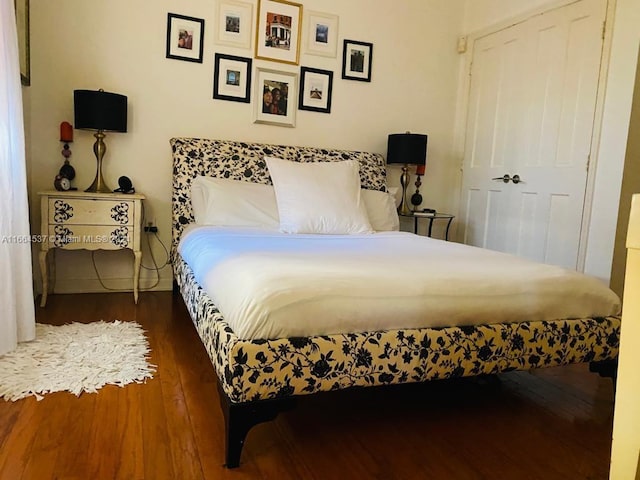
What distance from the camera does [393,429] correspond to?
64.6 inches

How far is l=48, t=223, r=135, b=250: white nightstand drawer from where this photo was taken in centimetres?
276

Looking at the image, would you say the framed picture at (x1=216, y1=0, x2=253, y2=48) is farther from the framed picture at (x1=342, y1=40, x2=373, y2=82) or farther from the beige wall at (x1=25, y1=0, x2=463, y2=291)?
the framed picture at (x1=342, y1=40, x2=373, y2=82)

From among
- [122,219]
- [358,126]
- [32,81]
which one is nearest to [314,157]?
[358,126]

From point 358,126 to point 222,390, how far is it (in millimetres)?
2837

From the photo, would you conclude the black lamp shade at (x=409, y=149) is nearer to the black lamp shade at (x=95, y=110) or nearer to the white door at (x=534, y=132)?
the white door at (x=534, y=132)

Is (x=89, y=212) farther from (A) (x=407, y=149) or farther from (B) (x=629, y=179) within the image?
(B) (x=629, y=179)

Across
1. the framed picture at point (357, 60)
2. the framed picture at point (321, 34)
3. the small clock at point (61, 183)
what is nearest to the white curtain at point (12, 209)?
the small clock at point (61, 183)

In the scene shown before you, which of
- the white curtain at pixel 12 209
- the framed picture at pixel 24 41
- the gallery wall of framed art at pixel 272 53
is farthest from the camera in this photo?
the gallery wall of framed art at pixel 272 53

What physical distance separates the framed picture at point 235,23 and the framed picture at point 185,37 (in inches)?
5.7

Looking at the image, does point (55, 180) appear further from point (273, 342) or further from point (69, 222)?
point (273, 342)

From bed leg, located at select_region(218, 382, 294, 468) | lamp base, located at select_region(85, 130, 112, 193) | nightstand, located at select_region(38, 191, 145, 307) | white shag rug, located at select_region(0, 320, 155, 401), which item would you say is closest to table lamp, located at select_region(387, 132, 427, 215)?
nightstand, located at select_region(38, 191, 145, 307)

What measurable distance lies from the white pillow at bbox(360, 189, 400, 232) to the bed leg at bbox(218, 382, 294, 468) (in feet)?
6.30

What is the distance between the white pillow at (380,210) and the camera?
125 inches

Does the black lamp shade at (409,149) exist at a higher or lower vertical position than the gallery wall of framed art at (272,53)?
lower
